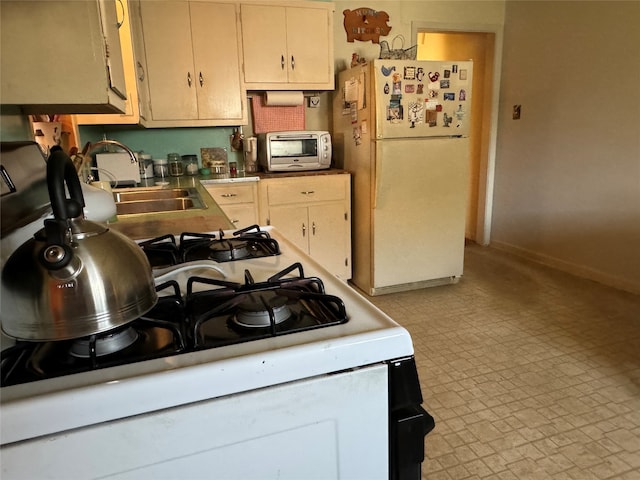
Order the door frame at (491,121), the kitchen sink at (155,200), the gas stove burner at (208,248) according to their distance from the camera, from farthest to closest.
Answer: the door frame at (491,121) < the kitchen sink at (155,200) < the gas stove burner at (208,248)

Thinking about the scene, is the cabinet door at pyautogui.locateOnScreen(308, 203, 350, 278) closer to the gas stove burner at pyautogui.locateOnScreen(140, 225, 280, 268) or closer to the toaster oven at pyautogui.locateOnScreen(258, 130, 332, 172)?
the toaster oven at pyautogui.locateOnScreen(258, 130, 332, 172)

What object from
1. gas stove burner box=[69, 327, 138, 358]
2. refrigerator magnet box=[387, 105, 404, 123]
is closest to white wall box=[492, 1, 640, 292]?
refrigerator magnet box=[387, 105, 404, 123]

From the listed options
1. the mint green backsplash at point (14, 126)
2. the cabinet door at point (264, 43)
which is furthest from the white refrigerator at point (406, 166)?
the mint green backsplash at point (14, 126)

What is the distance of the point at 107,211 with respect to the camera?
Result: 1.26 meters

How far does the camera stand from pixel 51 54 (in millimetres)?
861

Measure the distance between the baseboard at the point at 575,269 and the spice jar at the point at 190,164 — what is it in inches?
116

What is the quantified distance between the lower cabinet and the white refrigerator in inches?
31.1

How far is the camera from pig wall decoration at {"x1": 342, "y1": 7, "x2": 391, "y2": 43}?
3.54 m

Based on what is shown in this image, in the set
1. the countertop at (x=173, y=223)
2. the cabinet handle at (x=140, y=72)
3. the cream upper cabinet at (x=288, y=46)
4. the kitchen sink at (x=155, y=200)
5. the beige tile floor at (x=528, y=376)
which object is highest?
the cream upper cabinet at (x=288, y=46)

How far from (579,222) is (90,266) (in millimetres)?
3687

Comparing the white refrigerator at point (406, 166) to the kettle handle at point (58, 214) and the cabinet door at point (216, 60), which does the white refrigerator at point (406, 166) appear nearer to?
the cabinet door at point (216, 60)

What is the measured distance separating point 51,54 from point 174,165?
2.56 meters

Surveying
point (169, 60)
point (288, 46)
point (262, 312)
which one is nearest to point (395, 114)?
point (288, 46)

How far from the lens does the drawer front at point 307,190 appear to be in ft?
10.2
